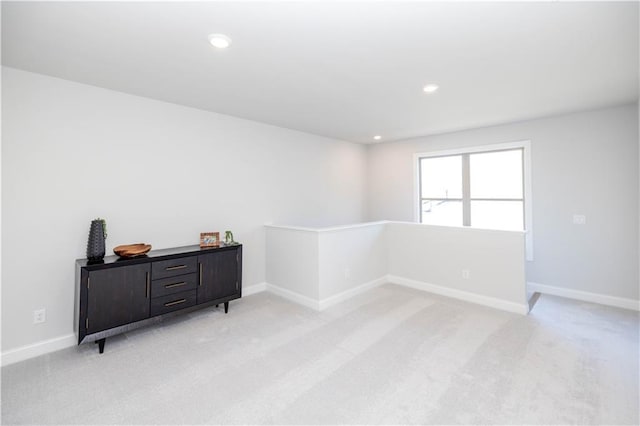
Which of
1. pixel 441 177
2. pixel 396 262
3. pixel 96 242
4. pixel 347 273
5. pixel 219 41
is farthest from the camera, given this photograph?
pixel 441 177

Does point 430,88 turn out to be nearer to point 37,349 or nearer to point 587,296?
point 587,296

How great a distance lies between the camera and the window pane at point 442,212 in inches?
204

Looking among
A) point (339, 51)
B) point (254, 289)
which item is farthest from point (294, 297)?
point (339, 51)

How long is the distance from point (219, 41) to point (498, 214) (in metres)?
4.68

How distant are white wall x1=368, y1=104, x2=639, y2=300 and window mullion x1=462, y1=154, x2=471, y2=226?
1.51 ft

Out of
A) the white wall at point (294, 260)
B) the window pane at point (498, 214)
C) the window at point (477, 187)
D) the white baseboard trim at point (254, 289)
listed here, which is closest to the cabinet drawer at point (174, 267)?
the white baseboard trim at point (254, 289)

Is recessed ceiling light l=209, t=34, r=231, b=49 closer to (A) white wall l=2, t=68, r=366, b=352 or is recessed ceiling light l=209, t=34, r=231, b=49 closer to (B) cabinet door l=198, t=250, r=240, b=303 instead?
(A) white wall l=2, t=68, r=366, b=352

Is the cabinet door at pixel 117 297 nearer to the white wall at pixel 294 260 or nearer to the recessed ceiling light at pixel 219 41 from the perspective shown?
the white wall at pixel 294 260

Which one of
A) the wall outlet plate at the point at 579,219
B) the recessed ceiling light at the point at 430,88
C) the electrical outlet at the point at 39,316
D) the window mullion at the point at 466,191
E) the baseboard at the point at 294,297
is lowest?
the baseboard at the point at 294,297

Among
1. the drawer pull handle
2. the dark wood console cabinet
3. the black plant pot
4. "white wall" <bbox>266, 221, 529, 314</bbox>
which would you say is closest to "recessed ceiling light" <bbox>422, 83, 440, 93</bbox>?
"white wall" <bbox>266, 221, 529, 314</bbox>

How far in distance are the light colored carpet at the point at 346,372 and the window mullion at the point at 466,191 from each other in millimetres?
1965

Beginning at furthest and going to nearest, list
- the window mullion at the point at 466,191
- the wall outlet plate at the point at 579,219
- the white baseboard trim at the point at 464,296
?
the window mullion at the point at 466,191 → the wall outlet plate at the point at 579,219 → the white baseboard trim at the point at 464,296

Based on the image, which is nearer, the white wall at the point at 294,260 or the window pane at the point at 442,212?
the white wall at the point at 294,260

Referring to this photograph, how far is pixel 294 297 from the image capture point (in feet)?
12.9
